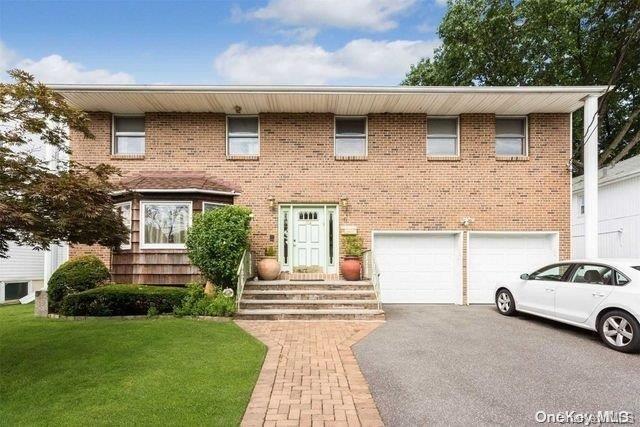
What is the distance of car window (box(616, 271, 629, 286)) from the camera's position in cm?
644

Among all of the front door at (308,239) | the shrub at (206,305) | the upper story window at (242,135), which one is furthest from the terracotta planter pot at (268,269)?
the upper story window at (242,135)

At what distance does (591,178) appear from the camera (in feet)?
35.7

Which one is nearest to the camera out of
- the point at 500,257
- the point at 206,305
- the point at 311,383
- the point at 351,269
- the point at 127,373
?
the point at 311,383

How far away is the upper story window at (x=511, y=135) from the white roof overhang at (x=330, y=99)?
329 mm

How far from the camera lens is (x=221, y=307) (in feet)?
29.0

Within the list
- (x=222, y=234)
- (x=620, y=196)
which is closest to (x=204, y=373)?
(x=222, y=234)

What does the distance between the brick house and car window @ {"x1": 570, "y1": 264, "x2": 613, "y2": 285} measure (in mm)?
3833

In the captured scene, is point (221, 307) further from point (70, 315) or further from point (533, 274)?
point (533, 274)

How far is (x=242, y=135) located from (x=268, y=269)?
4159 millimetres

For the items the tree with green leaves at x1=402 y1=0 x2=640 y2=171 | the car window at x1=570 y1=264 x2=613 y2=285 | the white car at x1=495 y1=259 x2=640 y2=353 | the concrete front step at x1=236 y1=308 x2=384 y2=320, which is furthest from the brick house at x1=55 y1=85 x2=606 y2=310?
the tree with green leaves at x1=402 y1=0 x2=640 y2=171

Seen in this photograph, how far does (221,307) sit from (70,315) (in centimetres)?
362

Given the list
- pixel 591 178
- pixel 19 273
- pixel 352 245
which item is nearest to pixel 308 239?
pixel 352 245

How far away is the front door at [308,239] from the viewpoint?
37.4 feet

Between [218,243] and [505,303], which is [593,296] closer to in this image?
[505,303]
